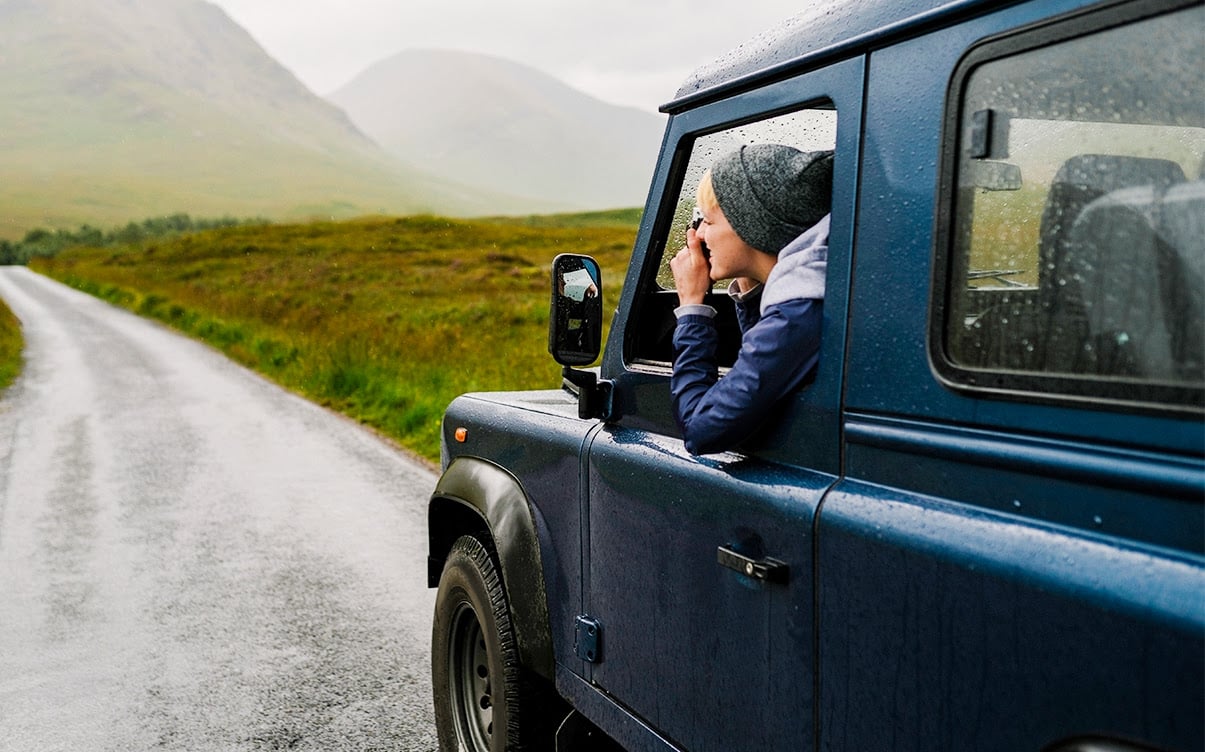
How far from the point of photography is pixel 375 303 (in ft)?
98.2

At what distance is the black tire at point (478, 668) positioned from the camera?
2.97 metres

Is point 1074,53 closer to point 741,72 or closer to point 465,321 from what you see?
point 741,72

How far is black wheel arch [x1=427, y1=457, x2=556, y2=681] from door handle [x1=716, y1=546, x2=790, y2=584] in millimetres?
946

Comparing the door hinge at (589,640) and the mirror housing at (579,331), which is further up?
the mirror housing at (579,331)

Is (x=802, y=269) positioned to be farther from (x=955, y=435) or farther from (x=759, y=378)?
(x=955, y=435)

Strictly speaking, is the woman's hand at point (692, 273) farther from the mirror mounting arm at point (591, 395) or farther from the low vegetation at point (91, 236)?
the low vegetation at point (91, 236)

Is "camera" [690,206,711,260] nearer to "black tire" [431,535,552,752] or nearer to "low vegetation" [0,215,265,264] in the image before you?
"black tire" [431,535,552,752]

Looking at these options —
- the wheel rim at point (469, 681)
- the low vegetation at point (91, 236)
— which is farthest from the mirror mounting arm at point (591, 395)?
the low vegetation at point (91, 236)

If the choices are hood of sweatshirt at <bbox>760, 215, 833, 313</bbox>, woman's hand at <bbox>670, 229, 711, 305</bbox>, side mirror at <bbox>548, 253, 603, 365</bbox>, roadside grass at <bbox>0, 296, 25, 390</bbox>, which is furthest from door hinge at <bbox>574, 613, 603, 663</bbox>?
roadside grass at <bbox>0, 296, 25, 390</bbox>

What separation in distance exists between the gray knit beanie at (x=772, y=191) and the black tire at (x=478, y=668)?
4.67 ft

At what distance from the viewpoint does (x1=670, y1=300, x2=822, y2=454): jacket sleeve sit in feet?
6.21

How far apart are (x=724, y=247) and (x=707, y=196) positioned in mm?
108

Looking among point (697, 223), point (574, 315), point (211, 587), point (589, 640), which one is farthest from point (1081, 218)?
point (211, 587)

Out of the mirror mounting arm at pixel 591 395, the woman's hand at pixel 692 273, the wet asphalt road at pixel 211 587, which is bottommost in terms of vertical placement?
the wet asphalt road at pixel 211 587
